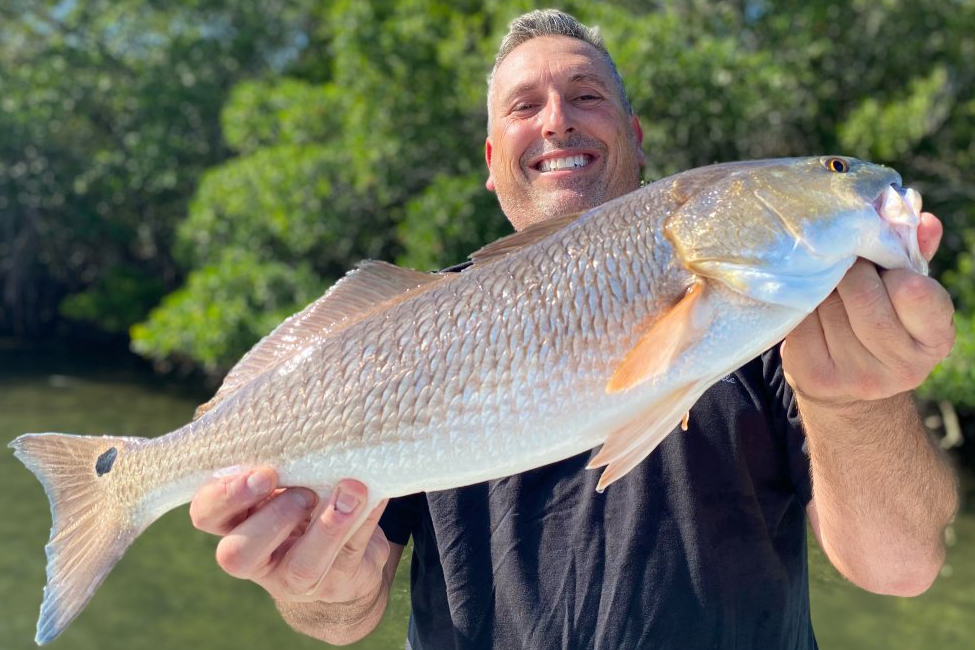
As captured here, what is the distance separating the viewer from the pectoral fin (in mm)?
1525

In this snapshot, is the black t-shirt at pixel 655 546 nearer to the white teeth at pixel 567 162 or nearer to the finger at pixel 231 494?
the finger at pixel 231 494

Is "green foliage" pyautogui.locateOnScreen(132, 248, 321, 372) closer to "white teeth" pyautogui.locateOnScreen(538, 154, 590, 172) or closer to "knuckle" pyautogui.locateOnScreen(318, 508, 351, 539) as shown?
"white teeth" pyautogui.locateOnScreen(538, 154, 590, 172)

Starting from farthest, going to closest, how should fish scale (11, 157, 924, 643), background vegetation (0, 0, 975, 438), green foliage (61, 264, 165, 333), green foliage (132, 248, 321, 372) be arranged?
green foliage (61, 264, 165, 333), green foliage (132, 248, 321, 372), background vegetation (0, 0, 975, 438), fish scale (11, 157, 924, 643)

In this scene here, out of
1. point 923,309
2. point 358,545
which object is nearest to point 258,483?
point 358,545

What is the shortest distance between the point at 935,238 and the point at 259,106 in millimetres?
11519

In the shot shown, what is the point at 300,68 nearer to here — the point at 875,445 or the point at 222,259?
the point at 222,259

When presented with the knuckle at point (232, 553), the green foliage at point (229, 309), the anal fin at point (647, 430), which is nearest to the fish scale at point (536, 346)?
the anal fin at point (647, 430)

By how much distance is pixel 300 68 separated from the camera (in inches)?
618

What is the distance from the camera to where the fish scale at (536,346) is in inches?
60.9

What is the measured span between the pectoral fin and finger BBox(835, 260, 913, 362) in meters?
0.25

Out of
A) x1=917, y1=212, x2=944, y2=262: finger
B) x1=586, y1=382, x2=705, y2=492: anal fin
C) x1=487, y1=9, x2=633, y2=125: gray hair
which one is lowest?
x1=586, y1=382, x2=705, y2=492: anal fin

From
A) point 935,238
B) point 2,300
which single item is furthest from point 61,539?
point 2,300

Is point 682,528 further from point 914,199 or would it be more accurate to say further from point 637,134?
point 637,134

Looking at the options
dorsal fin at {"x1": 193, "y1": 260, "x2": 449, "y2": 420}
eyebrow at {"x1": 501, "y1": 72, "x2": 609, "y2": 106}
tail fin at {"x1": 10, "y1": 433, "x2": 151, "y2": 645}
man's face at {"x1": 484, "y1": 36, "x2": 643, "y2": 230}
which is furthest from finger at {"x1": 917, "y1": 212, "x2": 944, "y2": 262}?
tail fin at {"x1": 10, "y1": 433, "x2": 151, "y2": 645}
